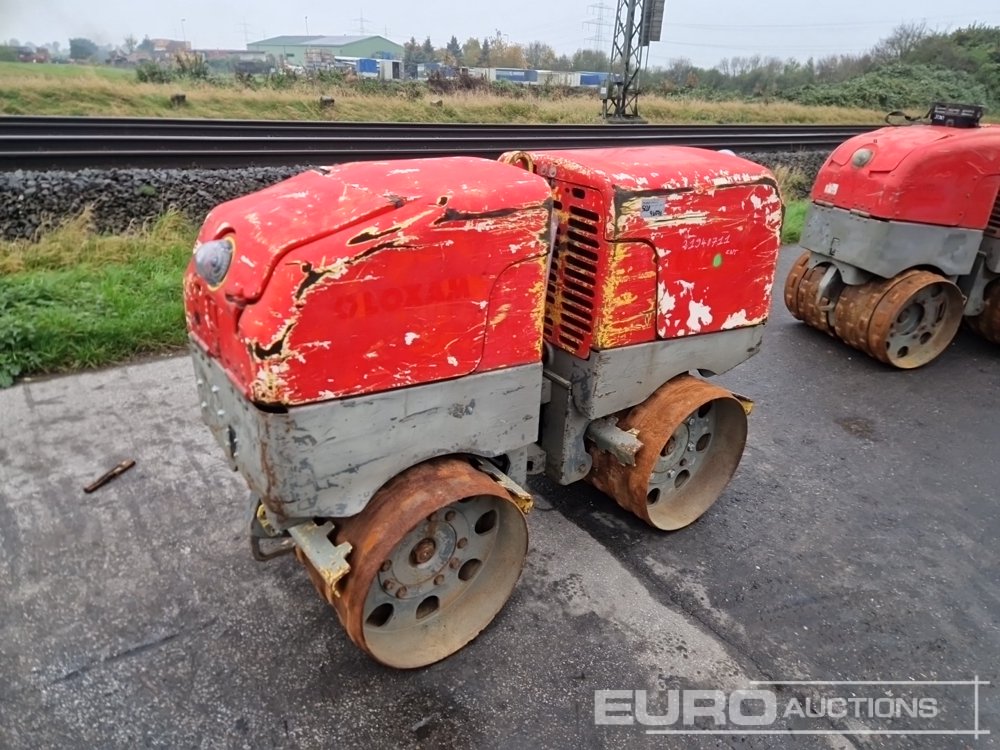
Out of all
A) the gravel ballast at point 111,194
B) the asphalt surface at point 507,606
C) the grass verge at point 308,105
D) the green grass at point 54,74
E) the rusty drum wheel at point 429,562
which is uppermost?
the green grass at point 54,74

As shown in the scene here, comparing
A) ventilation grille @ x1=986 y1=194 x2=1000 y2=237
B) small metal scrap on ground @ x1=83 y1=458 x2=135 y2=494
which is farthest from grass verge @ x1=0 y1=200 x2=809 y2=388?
ventilation grille @ x1=986 y1=194 x2=1000 y2=237

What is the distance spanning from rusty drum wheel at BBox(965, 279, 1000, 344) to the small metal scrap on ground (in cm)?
580

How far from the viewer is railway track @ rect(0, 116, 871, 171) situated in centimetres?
841

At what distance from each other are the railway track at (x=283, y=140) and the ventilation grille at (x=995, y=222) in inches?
287

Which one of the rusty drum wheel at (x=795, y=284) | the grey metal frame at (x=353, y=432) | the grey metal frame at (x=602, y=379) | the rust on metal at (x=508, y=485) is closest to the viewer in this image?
the grey metal frame at (x=353, y=432)

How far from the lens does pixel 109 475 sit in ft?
11.2

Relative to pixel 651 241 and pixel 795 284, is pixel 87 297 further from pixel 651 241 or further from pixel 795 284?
pixel 795 284

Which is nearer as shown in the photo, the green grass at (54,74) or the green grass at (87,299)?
the green grass at (87,299)

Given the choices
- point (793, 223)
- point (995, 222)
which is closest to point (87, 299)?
point (995, 222)

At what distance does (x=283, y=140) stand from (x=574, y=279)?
370 inches

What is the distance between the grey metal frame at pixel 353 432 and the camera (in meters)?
2.04

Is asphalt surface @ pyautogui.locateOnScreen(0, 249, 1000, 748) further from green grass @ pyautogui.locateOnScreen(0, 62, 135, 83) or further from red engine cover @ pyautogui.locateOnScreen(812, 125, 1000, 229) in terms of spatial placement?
green grass @ pyautogui.locateOnScreen(0, 62, 135, 83)

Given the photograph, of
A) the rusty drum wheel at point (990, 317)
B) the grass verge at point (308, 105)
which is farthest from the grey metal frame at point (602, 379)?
the grass verge at point (308, 105)

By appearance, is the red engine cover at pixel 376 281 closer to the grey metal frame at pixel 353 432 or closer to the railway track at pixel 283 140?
the grey metal frame at pixel 353 432
